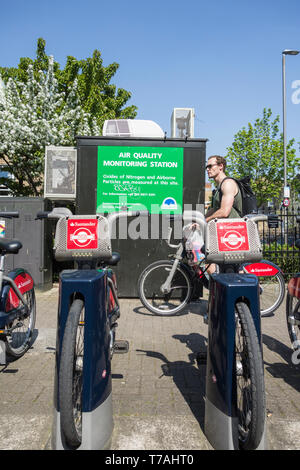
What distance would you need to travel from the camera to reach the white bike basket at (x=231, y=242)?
2.65m

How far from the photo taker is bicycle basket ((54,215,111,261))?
274cm

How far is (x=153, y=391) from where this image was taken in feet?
10.8

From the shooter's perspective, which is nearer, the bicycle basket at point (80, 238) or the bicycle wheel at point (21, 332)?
the bicycle basket at point (80, 238)

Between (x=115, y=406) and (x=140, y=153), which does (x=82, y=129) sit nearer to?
(x=140, y=153)

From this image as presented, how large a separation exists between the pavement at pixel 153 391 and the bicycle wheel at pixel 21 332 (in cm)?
11

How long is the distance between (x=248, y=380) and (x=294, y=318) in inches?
71.6

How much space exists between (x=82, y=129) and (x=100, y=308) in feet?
35.1

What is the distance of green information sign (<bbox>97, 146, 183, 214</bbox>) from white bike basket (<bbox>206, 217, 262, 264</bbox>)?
3.92 m

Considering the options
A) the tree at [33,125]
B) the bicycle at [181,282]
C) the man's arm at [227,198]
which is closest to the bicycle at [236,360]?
the man's arm at [227,198]

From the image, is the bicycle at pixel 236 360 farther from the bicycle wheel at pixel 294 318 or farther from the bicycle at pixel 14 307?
the bicycle at pixel 14 307

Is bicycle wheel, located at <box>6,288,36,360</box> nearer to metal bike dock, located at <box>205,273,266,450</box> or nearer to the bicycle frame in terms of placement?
the bicycle frame

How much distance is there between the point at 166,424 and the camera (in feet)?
8.89

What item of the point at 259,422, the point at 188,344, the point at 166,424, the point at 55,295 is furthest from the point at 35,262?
the point at 259,422

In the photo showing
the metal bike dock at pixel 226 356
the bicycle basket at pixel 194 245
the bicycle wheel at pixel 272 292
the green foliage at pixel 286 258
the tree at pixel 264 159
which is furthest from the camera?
the tree at pixel 264 159
